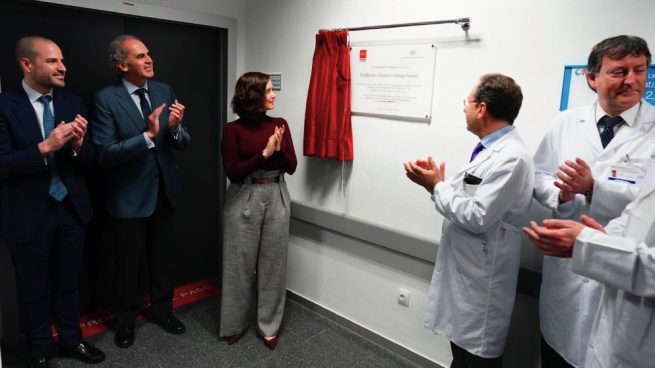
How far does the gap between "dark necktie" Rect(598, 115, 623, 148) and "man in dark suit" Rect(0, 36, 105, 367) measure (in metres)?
2.19

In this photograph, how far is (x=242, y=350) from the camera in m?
2.50

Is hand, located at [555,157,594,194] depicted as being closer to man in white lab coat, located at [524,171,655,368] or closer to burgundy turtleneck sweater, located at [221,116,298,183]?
man in white lab coat, located at [524,171,655,368]

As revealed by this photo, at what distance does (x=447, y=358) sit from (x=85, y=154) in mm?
2156

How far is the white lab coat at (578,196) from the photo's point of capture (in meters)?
1.43

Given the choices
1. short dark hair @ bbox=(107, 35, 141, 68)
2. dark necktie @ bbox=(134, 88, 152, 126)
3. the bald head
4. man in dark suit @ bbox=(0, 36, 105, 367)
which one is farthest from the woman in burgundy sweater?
the bald head

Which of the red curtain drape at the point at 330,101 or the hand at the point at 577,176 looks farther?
the red curtain drape at the point at 330,101

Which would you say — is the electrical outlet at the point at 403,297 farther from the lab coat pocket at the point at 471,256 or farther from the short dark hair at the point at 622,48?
the short dark hair at the point at 622,48

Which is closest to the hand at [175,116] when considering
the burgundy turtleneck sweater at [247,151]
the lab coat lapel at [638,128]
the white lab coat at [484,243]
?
the burgundy turtleneck sweater at [247,151]

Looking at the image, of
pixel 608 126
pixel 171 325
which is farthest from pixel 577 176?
pixel 171 325

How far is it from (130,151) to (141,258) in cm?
68

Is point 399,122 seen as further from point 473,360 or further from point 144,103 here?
point 144,103

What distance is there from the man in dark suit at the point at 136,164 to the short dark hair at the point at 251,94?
1.06 ft

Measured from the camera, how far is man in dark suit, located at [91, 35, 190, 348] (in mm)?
2256

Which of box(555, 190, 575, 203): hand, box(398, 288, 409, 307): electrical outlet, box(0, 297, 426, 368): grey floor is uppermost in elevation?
box(555, 190, 575, 203): hand
